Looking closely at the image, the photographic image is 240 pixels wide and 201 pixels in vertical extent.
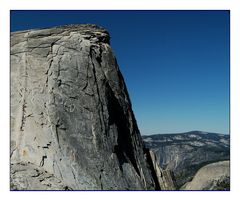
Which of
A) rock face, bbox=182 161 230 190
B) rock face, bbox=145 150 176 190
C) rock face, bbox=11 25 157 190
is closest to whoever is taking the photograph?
rock face, bbox=11 25 157 190

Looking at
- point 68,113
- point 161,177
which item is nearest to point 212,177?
point 161,177

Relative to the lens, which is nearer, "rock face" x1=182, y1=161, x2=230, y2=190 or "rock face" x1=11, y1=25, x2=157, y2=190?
"rock face" x1=11, y1=25, x2=157, y2=190

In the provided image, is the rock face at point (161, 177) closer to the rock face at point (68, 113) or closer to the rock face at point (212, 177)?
the rock face at point (212, 177)

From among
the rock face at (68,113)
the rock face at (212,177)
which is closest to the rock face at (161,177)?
the rock face at (212,177)

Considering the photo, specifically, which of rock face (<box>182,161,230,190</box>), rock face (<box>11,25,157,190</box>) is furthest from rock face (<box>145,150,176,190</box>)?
rock face (<box>11,25,157,190</box>)

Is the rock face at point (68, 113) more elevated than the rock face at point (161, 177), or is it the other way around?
the rock face at point (68, 113)

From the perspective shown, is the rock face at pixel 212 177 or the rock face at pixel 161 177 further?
the rock face at pixel 212 177

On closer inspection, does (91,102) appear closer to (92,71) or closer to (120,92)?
(92,71)

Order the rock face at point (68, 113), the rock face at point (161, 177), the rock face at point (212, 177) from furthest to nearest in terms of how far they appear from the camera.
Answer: the rock face at point (212, 177)
the rock face at point (161, 177)
the rock face at point (68, 113)

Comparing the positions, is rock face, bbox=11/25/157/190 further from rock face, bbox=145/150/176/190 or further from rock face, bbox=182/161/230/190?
rock face, bbox=182/161/230/190

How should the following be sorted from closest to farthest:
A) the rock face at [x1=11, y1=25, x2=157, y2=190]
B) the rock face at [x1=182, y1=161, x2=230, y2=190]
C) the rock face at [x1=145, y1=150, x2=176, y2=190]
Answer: the rock face at [x1=11, y1=25, x2=157, y2=190]
the rock face at [x1=145, y1=150, x2=176, y2=190]
the rock face at [x1=182, y1=161, x2=230, y2=190]
